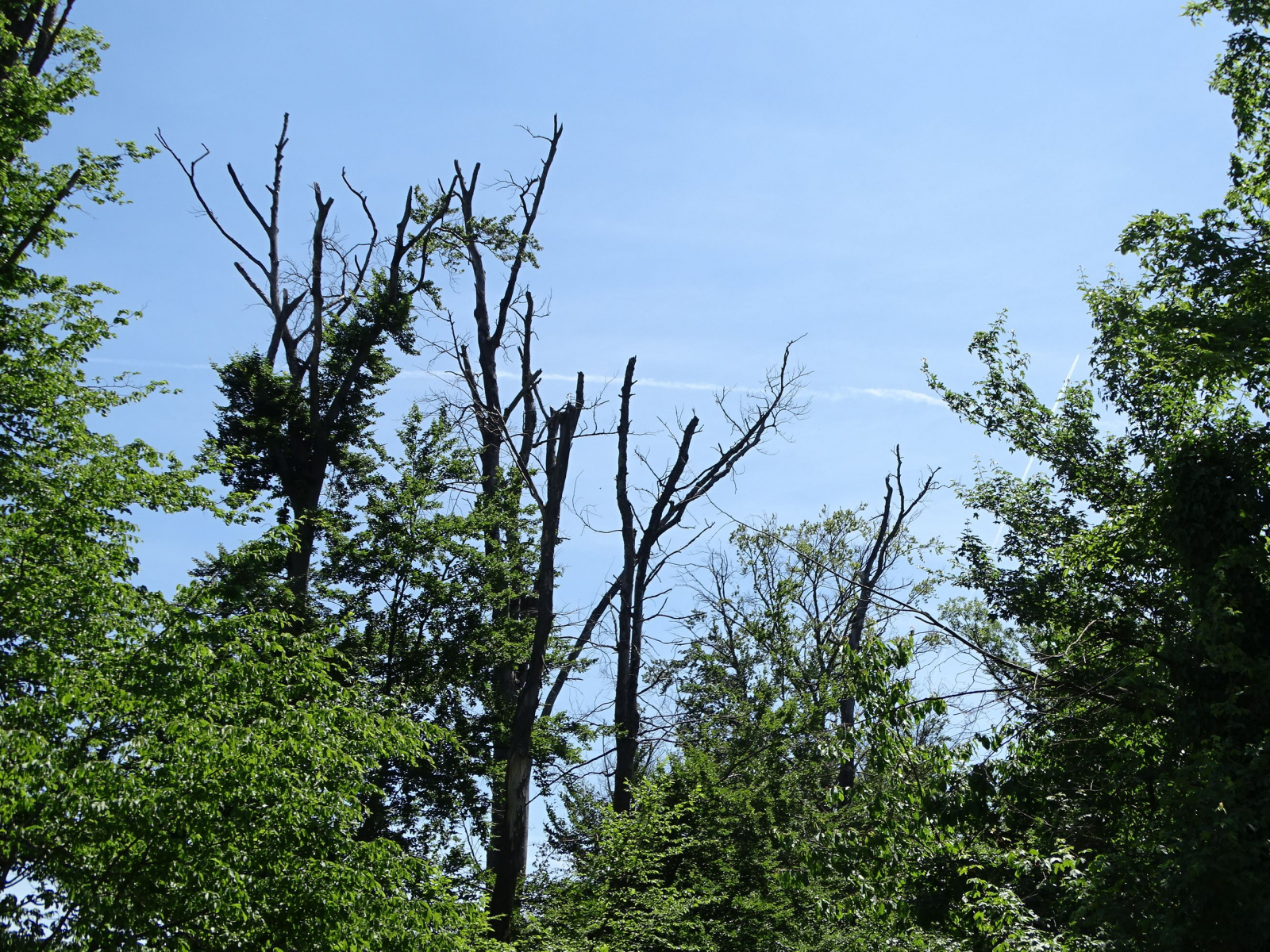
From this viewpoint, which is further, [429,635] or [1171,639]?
[429,635]

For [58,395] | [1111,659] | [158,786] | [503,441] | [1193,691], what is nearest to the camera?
[158,786]

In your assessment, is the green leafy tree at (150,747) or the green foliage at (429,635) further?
the green foliage at (429,635)

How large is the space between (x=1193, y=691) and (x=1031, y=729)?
1661 mm

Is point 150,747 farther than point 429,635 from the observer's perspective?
No

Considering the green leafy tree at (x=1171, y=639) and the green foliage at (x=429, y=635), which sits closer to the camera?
the green leafy tree at (x=1171, y=639)

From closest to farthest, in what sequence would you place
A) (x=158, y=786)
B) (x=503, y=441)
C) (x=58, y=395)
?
(x=158, y=786), (x=58, y=395), (x=503, y=441)

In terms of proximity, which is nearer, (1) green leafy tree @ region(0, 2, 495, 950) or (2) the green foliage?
(1) green leafy tree @ region(0, 2, 495, 950)

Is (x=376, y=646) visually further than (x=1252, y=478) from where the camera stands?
Yes

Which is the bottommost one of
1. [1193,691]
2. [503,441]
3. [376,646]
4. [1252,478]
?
[1193,691]

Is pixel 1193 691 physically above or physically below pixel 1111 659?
below

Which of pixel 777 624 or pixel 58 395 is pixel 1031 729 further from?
pixel 58 395

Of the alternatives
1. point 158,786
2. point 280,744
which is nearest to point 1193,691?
point 280,744

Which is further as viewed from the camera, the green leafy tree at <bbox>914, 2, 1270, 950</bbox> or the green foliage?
the green foliage

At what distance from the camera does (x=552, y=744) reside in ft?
61.1
